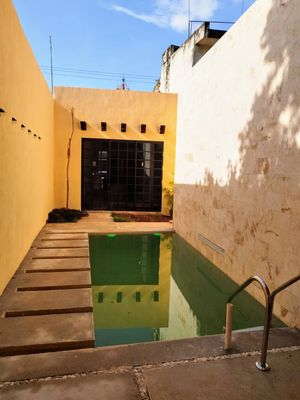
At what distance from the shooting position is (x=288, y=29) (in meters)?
3.29

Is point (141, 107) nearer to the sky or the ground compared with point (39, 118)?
nearer to the sky

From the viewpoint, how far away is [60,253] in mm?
5109

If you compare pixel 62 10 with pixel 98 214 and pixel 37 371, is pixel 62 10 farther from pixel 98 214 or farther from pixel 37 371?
pixel 37 371

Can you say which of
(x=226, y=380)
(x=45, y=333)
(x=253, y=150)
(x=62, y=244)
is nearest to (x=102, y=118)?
(x=62, y=244)

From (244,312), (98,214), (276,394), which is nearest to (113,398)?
(276,394)

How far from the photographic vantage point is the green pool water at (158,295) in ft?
10.9

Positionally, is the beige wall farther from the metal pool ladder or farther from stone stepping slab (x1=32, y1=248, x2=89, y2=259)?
stone stepping slab (x1=32, y1=248, x2=89, y2=259)

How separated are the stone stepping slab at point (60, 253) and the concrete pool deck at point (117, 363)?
1731 mm

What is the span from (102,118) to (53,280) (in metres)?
6.57

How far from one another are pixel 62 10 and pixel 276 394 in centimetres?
1157

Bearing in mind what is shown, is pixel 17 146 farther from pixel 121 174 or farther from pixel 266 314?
pixel 121 174

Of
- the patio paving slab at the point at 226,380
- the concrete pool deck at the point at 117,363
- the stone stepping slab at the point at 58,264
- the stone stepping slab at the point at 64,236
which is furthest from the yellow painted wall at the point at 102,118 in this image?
the patio paving slab at the point at 226,380

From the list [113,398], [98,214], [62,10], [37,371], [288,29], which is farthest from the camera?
[62,10]

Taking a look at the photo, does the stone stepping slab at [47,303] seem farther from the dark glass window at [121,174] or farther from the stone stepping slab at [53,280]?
the dark glass window at [121,174]
